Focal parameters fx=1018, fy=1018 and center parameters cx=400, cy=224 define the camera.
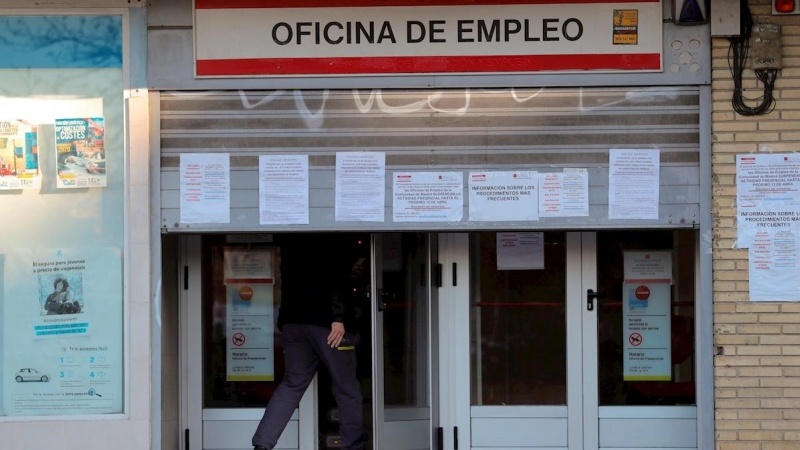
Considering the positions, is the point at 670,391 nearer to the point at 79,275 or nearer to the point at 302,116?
the point at 302,116

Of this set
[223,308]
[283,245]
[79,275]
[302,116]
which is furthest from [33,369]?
[302,116]

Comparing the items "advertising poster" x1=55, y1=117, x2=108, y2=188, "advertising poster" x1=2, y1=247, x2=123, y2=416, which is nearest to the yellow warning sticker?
"advertising poster" x1=55, y1=117, x2=108, y2=188

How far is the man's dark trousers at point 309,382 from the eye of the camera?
654cm

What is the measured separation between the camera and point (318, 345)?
261 inches

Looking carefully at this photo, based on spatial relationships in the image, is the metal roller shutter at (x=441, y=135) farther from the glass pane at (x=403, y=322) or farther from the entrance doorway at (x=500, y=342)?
the glass pane at (x=403, y=322)

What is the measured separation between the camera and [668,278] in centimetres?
686

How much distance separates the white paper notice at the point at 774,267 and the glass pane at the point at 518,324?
1250 mm

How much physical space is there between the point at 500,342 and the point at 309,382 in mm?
1328

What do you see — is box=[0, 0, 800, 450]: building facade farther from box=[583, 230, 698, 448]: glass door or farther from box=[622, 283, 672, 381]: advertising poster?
box=[622, 283, 672, 381]: advertising poster

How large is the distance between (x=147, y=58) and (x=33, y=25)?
77 cm

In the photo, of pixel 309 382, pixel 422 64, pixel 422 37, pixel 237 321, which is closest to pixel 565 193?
pixel 422 64

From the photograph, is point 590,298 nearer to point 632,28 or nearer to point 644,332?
point 644,332

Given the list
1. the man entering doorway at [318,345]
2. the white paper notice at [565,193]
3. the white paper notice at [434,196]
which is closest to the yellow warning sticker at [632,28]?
the white paper notice at [565,193]

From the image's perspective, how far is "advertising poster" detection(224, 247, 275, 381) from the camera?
707 cm
